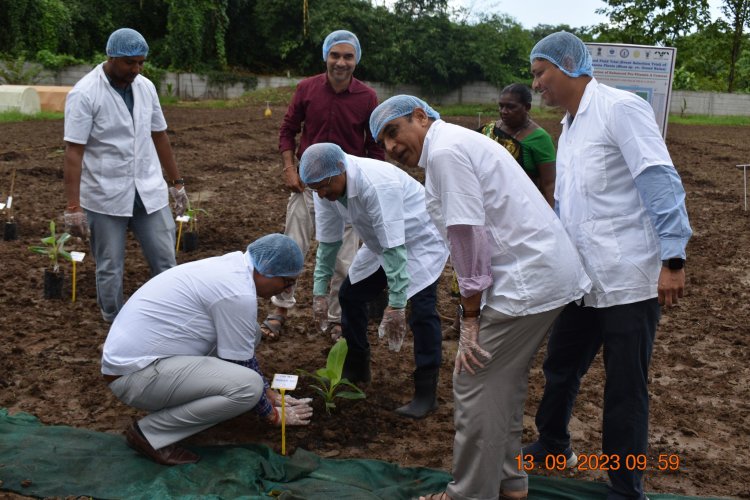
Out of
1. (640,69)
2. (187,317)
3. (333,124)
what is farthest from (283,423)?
(640,69)

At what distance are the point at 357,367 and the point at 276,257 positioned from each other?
45.9 inches

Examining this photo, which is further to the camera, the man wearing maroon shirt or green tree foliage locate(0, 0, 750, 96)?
green tree foliage locate(0, 0, 750, 96)

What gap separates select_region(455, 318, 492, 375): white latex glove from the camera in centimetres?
262

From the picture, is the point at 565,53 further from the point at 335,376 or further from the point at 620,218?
the point at 335,376

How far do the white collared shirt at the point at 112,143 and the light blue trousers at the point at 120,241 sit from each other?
0.08 m

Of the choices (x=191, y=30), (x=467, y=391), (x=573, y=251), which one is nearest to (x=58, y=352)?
(x=467, y=391)

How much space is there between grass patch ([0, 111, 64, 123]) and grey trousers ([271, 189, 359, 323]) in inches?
465

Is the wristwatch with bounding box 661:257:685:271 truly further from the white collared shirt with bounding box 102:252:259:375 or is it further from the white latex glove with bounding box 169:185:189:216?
the white latex glove with bounding box 169:185:189:216

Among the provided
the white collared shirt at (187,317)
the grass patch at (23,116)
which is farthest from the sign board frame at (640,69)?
the grass patch at (23,116)

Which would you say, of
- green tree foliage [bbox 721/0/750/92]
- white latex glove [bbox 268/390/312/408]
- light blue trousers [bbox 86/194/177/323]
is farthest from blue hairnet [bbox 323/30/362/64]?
green tree foliage [bbox 721/0/750/92]

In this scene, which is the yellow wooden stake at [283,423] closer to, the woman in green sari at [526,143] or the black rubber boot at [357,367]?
the black rubber boot at [357,367]

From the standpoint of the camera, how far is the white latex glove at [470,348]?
8.59 feet

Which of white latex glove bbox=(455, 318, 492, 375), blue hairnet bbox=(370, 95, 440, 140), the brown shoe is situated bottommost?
the brown shoe

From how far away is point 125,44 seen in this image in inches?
162
